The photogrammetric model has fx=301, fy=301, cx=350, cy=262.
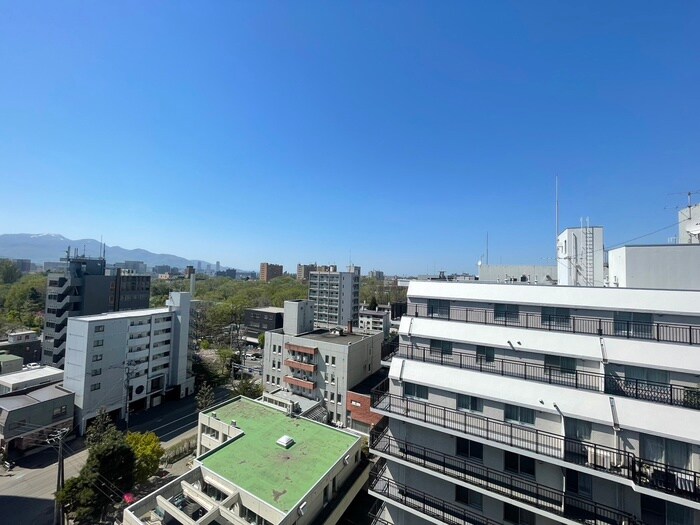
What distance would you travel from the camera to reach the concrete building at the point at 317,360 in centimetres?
3067

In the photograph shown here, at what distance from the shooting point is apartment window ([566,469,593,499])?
957cm

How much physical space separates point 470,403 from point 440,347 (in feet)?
7.79

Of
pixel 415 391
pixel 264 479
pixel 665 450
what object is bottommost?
pixel 264 479

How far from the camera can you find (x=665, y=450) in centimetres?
865

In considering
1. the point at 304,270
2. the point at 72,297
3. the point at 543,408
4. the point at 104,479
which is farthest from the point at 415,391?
the point at 304,270

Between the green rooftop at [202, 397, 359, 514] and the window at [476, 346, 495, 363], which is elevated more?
the window at [476, 346, 495, 363]

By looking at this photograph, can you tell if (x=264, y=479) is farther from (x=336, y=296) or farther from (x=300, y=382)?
(x=336, y=296)

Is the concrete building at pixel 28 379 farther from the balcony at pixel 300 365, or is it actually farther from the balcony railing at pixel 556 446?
the balcony railing at pixel 556 446

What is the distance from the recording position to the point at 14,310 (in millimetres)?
61625

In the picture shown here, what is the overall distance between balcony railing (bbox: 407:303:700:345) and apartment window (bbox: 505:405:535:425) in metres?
2.99

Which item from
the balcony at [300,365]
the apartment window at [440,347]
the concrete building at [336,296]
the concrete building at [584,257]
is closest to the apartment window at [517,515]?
the apartment window at [440,347]

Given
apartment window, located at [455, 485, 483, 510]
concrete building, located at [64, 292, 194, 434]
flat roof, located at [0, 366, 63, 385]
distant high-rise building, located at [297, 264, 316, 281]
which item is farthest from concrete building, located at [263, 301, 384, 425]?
distant high-rise building, located at [297, 264, 316, 281]

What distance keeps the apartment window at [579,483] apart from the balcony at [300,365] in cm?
2432

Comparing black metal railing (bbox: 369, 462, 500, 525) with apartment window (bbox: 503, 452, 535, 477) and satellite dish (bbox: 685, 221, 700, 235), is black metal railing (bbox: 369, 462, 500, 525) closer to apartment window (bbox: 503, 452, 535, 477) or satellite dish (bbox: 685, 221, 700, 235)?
apartment window (bbox: 503, 452, 535, 477)
